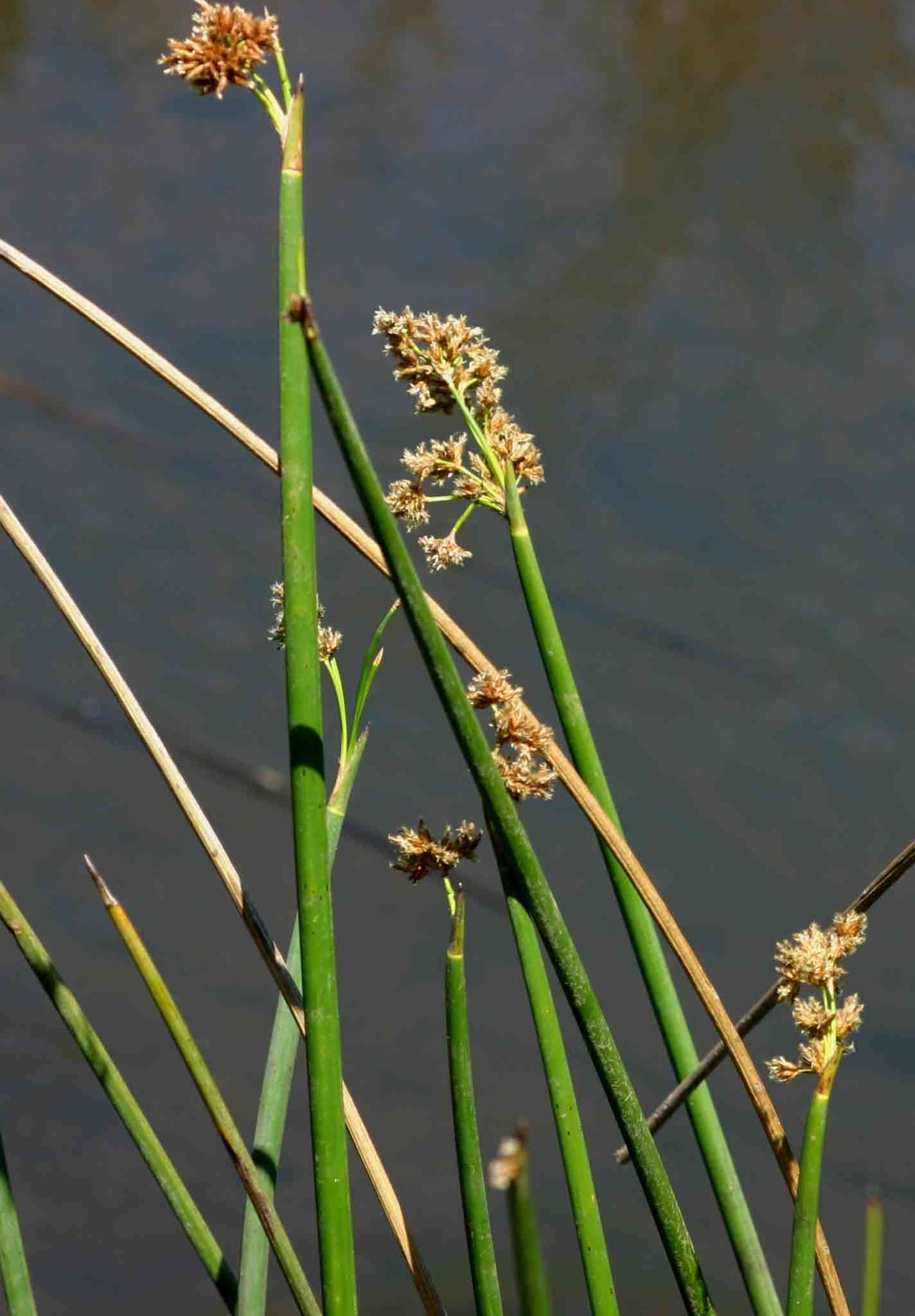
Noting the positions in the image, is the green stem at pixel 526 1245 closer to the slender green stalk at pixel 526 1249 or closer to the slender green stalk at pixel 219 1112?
the slender green stalk at pixel 526 1249

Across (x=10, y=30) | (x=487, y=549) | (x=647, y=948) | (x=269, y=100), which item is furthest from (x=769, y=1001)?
(x=10, y=30)

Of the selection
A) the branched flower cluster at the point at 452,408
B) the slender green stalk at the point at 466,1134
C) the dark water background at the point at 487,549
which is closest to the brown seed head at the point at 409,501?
the branched flower cluster at the point at 452,408

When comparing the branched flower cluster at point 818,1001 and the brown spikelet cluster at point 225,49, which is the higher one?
the brown spikelet cluster at point 225,49

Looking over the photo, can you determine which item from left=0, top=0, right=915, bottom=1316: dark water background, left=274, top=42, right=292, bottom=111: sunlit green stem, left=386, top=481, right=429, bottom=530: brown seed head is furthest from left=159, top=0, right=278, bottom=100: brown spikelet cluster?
left=0, top=0, right=915, bottom=1316: dark water background

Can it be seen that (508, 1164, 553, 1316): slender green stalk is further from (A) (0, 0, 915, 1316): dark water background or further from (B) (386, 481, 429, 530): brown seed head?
(A) (0, 0, 915, 1316): dark water background

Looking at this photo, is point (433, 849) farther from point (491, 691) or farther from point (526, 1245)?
point (526, 1245)

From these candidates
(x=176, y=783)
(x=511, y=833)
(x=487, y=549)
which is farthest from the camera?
(x=487, y=549)

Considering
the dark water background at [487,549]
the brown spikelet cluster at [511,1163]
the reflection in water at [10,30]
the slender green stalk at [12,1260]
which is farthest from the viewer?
the reflection in water at [10,30]
